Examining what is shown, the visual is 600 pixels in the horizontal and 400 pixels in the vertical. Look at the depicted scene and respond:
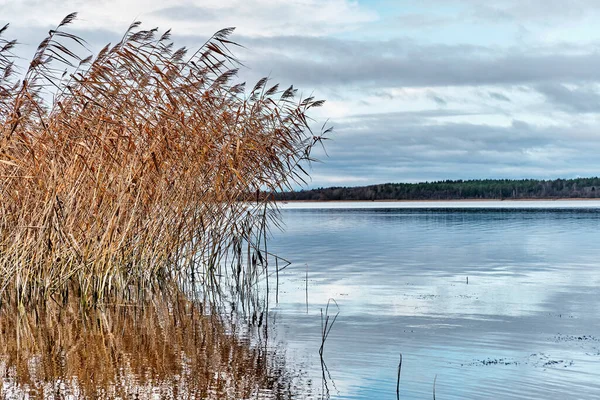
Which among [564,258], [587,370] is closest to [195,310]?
[587,370]

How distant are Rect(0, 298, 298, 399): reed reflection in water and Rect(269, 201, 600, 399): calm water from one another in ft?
1.54

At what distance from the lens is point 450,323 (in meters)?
8.66

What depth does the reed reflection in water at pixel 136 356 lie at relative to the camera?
5781mm

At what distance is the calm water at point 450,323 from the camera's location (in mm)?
6047

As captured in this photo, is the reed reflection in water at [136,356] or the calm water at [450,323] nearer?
the reed reflection in water at [136,356]

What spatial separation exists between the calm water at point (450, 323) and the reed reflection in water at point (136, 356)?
1.54ft

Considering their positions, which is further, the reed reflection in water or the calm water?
the calm water

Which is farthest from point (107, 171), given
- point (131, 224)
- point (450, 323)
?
point (450, 323)

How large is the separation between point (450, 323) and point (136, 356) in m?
3.52

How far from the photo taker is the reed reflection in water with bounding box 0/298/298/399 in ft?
19.0

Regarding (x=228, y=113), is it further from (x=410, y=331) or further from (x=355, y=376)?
(x=355, y=376)

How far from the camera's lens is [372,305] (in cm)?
1017

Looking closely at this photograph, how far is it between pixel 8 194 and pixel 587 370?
6.64m

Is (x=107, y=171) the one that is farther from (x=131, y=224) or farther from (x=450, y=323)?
(x=450, y=323)
